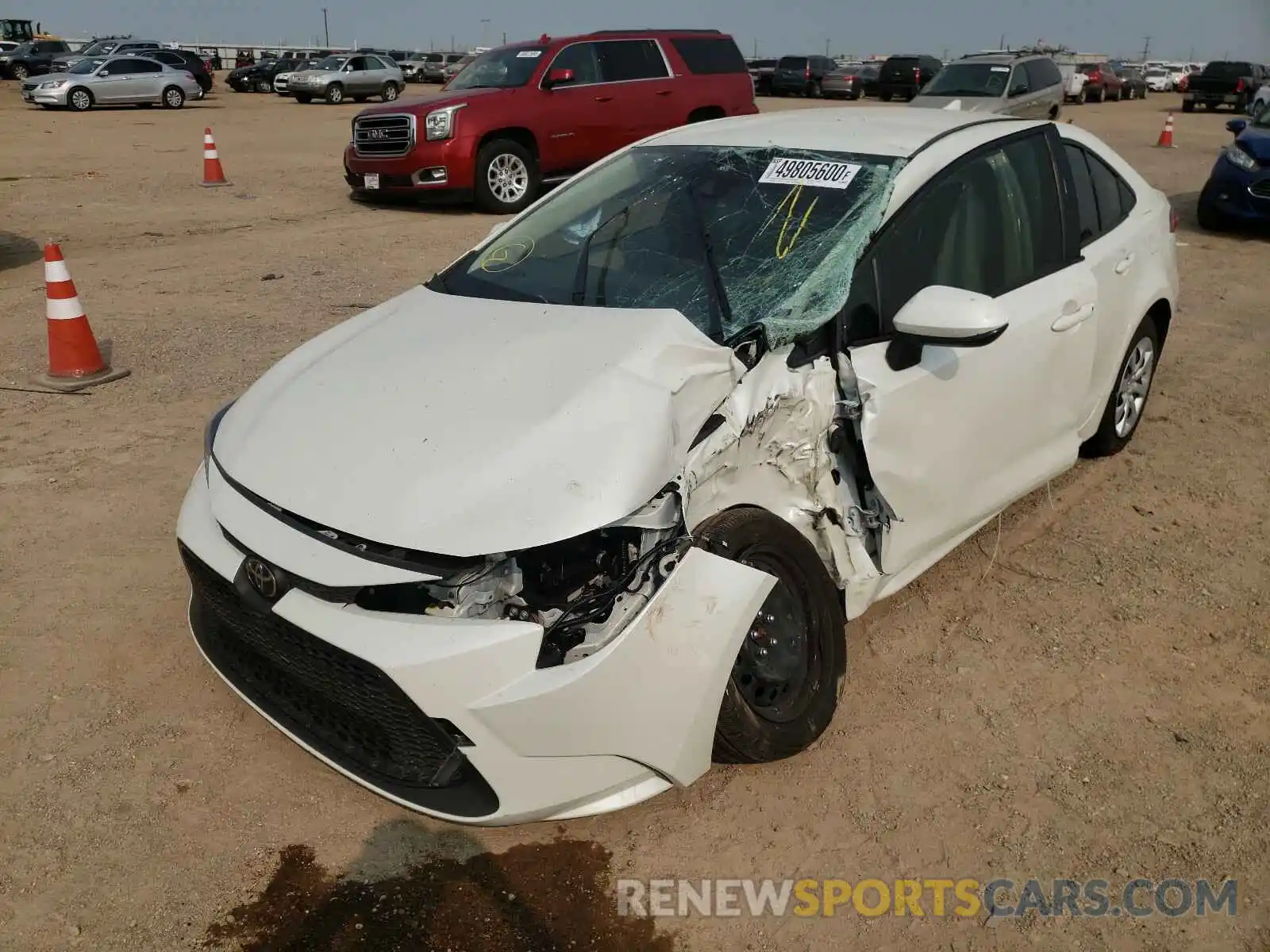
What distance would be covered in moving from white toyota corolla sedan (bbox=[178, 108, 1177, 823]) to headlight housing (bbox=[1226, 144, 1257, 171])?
7.70m

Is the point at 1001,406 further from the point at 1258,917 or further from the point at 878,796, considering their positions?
the point at 1258,917

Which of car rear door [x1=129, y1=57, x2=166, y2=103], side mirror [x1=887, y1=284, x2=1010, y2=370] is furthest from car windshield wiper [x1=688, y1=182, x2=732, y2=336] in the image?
car rear door [x1=129, y1=57, x2=166, y2=103]

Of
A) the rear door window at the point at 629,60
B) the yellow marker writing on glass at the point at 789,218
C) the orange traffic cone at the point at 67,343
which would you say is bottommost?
the orange traffic cone at the point at 67,343

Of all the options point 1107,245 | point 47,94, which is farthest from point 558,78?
point 47,94

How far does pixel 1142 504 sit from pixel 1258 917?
2393mm

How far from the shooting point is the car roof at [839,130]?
3492 mm

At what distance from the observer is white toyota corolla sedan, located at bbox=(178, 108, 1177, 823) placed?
92.8 inches

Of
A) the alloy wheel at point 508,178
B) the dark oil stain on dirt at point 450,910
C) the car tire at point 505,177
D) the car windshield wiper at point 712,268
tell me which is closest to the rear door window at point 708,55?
the car tire at point 505,177

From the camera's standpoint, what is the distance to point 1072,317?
12.2 feet

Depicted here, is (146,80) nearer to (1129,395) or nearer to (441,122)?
(441,122)

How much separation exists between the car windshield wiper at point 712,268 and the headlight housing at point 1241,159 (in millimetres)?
9121

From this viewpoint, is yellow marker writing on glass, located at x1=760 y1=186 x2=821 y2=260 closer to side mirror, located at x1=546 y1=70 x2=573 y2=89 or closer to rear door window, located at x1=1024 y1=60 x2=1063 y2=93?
side mirror, located at x1=546 y1=70 x2=573 y2=89

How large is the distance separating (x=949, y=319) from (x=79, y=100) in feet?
94.3

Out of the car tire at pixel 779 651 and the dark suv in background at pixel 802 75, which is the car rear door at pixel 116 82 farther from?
the car tire at pixel 779 651
